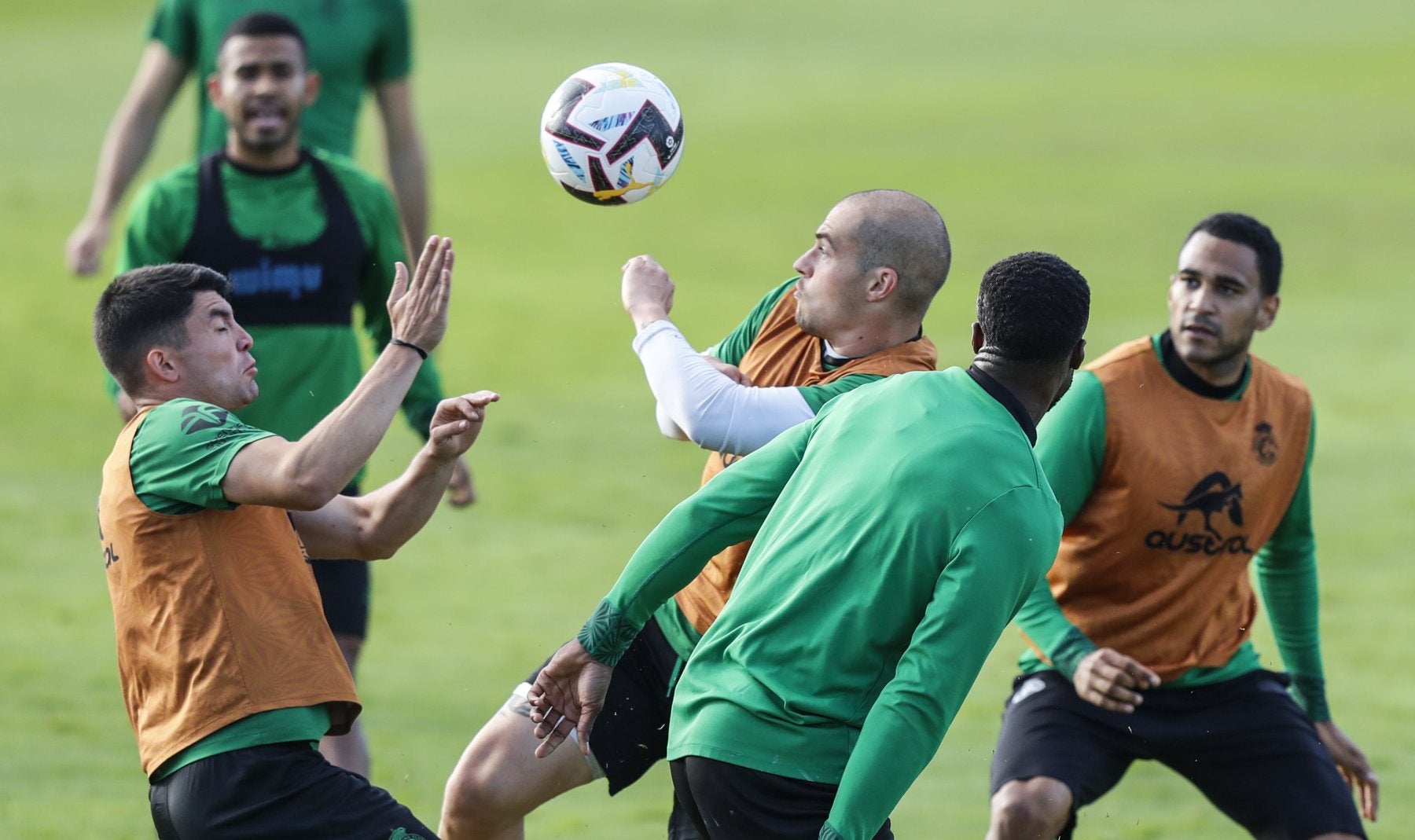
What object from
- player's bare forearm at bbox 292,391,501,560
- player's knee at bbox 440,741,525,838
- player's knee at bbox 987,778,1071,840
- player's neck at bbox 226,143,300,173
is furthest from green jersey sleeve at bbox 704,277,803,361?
player's neck at bbox 226,143,300,173

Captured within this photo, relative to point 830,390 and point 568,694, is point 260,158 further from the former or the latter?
point 568,694

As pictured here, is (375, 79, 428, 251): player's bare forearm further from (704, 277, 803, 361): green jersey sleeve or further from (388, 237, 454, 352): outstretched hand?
(388, 237, 454, 352): outstretched hand

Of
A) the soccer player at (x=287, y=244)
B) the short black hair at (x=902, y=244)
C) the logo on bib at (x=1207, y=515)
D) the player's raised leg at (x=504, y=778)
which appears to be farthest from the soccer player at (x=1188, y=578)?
the soccer player at (x=287, y=244)

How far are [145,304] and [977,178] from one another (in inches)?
1134

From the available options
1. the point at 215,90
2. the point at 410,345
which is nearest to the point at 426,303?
the point at 410,345

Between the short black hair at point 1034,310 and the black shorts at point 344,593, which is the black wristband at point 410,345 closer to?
the short black hair at point 1034,310

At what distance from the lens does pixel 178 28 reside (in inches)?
374

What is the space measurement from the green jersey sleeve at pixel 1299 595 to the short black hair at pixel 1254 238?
0.52m

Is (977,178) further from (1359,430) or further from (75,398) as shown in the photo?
(75,398)

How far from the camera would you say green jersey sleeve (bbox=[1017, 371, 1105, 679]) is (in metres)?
→ 6.52

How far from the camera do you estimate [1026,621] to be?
6.56 metres

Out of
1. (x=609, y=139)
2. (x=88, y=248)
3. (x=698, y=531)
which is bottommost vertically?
(x=698, y=531)

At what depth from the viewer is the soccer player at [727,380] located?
17.9 feet

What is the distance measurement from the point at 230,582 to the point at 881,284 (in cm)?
198
